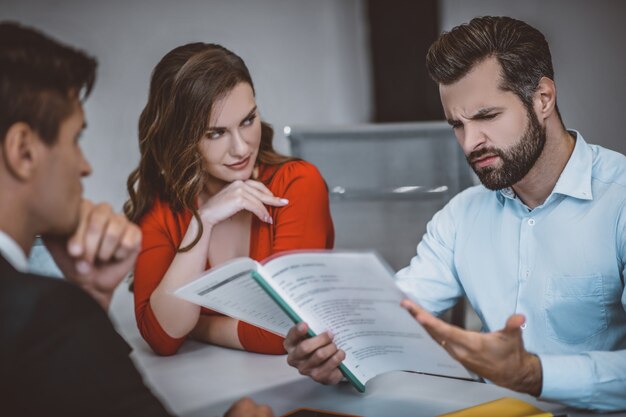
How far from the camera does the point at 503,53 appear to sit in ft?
4.63

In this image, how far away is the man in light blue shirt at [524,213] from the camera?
1.32m

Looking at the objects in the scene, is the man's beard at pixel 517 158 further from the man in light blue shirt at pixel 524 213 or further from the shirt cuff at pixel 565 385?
the shirt cuff at pixel 565 385

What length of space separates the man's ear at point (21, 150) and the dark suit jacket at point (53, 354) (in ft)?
0.35

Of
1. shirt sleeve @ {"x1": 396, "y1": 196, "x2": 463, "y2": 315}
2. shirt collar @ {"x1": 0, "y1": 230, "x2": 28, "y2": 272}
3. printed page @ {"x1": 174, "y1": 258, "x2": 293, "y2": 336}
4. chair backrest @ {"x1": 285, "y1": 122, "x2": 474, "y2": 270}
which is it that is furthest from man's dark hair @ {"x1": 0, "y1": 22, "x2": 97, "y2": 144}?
chair backrest @ {"x1": 285, "y1": 122, "x2": 474, "y2": 270}

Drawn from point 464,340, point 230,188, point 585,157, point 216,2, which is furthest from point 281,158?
point 216,2

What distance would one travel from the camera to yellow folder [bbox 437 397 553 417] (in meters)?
0.92

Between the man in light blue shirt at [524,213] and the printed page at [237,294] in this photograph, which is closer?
the printed page at [237,294]

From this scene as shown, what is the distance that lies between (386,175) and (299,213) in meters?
0.46

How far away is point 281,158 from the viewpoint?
1756 mm

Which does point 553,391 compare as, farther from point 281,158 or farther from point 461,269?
point 281,158

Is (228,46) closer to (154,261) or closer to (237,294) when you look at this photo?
(154,261)

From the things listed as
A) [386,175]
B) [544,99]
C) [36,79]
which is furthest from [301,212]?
[36,79]

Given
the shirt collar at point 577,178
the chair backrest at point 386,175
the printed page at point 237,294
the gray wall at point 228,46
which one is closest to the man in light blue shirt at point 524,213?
the shirt collar at point 577,178

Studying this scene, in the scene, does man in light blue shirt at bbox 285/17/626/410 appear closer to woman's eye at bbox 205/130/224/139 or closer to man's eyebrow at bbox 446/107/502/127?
man's eyebrow at bbox 446/107/502/127
